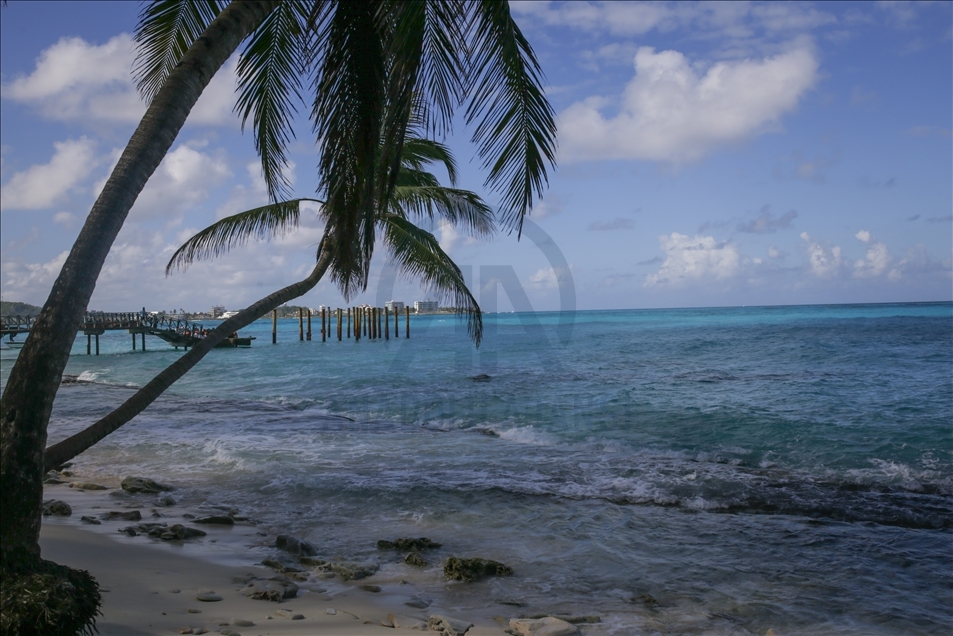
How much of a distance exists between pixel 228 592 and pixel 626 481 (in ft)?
18.6

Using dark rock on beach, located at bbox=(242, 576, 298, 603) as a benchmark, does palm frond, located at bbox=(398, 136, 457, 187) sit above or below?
above

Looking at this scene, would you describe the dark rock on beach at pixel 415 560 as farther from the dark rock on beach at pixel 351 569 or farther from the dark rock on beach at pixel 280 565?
the dark rock on beach at pixel 280 565

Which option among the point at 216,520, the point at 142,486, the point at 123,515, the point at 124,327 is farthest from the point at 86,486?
the point at 124,327

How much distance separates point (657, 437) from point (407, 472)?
5.27 meters

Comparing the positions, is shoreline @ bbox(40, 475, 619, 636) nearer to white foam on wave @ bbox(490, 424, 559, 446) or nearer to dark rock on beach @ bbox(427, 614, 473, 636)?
dark rock on beach @ bbox(427, 614, 473, 636)

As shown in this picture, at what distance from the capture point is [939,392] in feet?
53.1

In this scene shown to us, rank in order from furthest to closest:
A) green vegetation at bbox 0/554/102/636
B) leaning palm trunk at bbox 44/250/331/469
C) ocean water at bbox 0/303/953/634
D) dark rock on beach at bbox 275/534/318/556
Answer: dark rock on beach at bbox 275/534/318/556 < ocean water at bbox 0/303/953/634 < leaning palm trunk at bbox 44/250/331/469 < green vegetation at bbox 0/554/102/636

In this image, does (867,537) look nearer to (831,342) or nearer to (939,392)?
(939,392)

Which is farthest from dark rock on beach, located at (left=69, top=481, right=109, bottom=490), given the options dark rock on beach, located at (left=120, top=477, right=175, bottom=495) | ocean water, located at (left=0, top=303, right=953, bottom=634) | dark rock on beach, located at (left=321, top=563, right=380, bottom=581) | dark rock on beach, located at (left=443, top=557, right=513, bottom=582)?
dark rock on beach, located at (left=443, top=557, right=513, bottom=582)

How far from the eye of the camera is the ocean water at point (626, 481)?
17.5 feet

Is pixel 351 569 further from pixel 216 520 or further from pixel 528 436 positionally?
pixel 528 436

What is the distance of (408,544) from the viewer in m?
6.19

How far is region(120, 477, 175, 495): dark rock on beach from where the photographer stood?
26.8ft

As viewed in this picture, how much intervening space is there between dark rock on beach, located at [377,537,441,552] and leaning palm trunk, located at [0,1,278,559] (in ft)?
11.9
